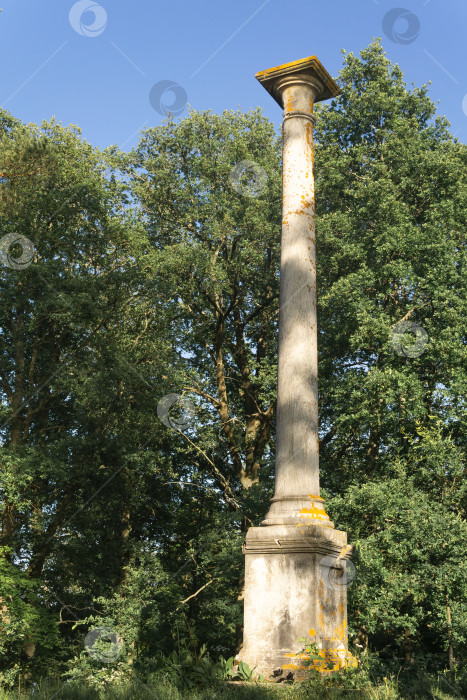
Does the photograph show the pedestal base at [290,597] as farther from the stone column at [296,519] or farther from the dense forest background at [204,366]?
the dense forest background at [204,366]

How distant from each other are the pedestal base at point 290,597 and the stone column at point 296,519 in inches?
0.5

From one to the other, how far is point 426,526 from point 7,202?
15.5 meters

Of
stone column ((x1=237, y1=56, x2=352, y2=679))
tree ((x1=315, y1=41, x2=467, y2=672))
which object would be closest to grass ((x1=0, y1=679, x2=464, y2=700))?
stone column ((x1=237, y1=56, x2=352, y2=679))

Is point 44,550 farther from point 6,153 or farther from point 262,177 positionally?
point 262,177

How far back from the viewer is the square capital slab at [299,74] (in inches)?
417

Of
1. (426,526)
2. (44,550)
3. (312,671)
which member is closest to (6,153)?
(44,550)

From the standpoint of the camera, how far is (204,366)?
2447 centimetres

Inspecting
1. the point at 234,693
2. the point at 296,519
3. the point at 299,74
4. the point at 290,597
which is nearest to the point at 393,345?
the point at 299,74

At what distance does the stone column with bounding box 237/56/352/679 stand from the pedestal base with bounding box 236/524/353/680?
12 millimetres

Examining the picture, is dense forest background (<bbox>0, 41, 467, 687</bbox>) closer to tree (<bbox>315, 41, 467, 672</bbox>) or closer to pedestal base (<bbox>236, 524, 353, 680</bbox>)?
tree (<bbox>315, 41, 467, 672</bbox>)

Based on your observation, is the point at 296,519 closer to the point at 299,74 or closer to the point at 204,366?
the point at 299,74

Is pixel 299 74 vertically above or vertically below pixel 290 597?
above

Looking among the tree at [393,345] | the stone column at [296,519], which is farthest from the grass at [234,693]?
the tree at [393,345]

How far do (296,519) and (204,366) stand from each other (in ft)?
53.4
